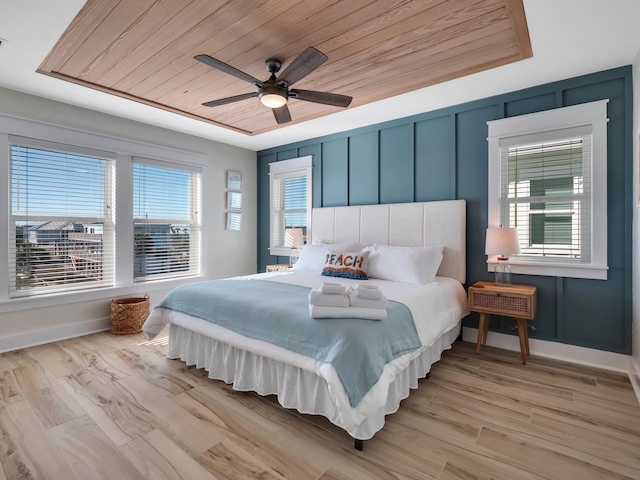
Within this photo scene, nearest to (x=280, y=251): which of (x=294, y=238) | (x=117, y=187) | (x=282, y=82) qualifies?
(x=294, y=238)

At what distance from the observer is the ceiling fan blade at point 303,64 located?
6.91 ft

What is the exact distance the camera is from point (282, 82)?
8.23 ft

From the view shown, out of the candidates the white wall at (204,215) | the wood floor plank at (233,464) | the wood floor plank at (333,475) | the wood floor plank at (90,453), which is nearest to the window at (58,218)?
the white wall at (204,215)

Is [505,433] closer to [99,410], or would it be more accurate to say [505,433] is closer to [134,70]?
[99,410]

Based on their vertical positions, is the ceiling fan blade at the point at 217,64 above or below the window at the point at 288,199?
above

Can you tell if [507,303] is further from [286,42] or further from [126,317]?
[126,317]

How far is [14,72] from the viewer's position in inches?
117

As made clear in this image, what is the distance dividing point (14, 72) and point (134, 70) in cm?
108

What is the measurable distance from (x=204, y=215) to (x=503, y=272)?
398 centimetres

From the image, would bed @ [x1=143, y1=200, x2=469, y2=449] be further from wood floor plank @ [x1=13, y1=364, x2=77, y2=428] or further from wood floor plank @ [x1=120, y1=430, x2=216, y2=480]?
wood floor plank @ [x1=13, y1=364, x2=77, y2=428]

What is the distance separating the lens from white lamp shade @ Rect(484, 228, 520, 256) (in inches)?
119

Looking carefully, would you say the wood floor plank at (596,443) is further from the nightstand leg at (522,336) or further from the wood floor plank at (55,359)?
the wood floor plank at (55,359)

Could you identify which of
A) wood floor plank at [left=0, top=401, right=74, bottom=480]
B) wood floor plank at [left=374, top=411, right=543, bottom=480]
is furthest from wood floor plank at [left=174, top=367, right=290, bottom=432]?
wood floor plank at [left=0, top=401, right=74, bottom=480]

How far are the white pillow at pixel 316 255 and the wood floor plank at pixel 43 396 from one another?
8.08 ft
